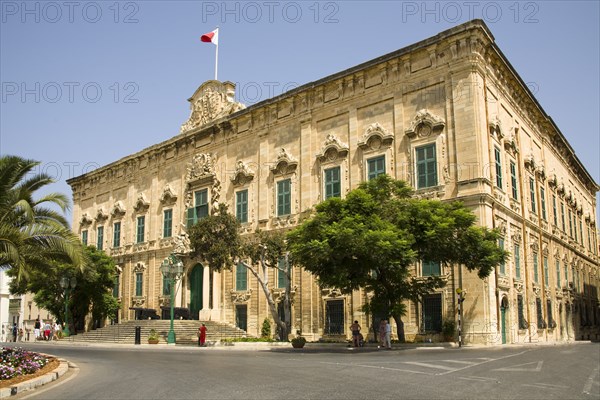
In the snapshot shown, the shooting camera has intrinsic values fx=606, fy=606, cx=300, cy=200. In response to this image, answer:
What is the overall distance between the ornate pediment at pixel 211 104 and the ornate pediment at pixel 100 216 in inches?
436

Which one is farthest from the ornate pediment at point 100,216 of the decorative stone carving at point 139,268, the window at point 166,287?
the window at point 166,287

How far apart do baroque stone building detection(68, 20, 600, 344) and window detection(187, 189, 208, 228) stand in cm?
11

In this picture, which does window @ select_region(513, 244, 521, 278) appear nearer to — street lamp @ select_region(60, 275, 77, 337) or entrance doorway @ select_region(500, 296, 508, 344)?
entrance doorway @ select_region(500, 296, 508, 344)

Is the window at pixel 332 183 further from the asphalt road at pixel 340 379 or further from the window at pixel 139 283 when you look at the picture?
the window at pixel 139 283

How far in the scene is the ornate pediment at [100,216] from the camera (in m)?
46.8

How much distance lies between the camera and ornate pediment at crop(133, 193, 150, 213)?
42.2 m

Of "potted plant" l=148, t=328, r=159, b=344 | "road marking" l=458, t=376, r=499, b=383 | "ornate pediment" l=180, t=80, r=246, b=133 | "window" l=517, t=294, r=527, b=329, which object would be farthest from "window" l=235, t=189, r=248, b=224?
"road marking" l=458, t=376, r=499, b=383

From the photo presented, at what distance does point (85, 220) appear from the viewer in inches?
1940

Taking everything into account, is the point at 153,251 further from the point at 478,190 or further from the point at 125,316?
the point at 478,190

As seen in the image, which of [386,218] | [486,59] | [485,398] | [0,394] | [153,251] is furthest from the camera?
[153,251]

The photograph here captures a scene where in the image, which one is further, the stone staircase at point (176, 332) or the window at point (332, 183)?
the stone staircase at point (176, 332)

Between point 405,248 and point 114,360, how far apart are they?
1014 centimetres

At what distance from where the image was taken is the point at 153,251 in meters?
40.5

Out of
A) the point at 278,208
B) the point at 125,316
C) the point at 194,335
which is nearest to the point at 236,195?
the point at 278,208
